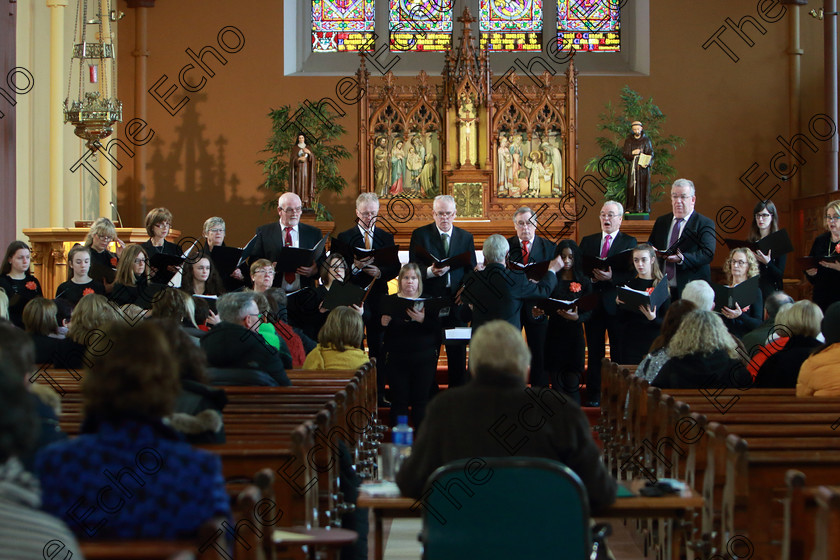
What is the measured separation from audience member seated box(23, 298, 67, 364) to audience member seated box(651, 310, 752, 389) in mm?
3040

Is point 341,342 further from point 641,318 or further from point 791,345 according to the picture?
point 791,345

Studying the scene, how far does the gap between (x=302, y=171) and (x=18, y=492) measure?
8.26m

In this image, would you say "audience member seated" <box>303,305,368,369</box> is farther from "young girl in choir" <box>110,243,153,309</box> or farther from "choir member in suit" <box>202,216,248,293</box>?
"choir member in suit" <box>202,216,248,293</box>

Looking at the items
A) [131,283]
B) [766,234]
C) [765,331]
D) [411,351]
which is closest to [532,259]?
[411,351]

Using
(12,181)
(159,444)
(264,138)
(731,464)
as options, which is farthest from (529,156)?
(159,444)

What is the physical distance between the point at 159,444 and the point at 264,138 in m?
10.3

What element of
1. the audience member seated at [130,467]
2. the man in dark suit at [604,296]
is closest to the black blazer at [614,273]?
the man in dark suit at [604,296]

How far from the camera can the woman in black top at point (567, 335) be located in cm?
668

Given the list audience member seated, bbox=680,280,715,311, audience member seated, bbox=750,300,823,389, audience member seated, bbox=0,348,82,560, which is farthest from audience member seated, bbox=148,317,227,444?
audience member seated, bbox=680,280,715,311

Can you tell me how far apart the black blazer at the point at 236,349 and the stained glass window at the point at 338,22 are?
340 inches

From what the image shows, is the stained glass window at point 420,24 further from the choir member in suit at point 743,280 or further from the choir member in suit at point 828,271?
the choir member in suit at point 743,280

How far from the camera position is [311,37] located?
1268 centimetres

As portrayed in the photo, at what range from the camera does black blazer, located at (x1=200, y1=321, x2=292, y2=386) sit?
4.39 m

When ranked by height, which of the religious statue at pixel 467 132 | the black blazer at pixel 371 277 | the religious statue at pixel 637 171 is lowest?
the black blazer at pixel 371 277
